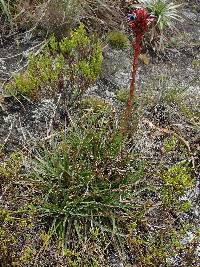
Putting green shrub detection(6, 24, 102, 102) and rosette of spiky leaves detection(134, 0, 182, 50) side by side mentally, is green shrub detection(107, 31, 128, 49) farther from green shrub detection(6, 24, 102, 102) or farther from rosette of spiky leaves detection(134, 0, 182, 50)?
green shrub detection(6, 24, 102, 102)

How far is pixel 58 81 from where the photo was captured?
3.69 metres

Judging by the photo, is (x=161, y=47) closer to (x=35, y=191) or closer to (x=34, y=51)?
(x=34, y=51)

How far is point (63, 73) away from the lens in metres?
3.77

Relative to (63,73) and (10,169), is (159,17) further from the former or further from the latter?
(10,169)

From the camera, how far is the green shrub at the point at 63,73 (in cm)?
362

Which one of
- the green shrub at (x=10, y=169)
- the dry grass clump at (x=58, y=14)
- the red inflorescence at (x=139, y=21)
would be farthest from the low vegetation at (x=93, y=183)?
the red inflorescence at (x=139, y=21)

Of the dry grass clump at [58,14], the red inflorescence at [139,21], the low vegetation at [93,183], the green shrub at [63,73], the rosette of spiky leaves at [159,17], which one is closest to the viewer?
the red inflorescence at [139,21]

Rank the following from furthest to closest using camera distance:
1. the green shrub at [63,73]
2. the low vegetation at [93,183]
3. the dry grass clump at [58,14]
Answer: the dry grass clump at [58,14], the green shrub at [63,73], the low vegetation at [93,183]

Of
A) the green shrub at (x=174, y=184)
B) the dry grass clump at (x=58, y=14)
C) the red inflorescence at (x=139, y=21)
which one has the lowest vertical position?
the green shrub at (x=174, y=184)

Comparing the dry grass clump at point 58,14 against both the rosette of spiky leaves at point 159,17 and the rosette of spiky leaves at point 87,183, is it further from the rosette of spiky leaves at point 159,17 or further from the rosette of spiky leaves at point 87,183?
the rosette of spiky leaves at point 87,183

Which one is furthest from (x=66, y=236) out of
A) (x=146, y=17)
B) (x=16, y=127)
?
(x=146, y=17)

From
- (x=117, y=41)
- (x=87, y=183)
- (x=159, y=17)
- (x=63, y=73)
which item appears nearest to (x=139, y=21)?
(x=87, y=183)

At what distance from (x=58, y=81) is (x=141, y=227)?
1.25 meters

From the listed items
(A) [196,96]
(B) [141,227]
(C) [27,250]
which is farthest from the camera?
(A) [196,96]
